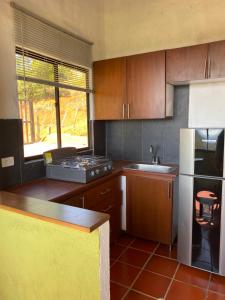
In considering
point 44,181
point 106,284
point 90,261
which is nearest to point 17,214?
point 90,261

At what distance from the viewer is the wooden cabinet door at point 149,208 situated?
240 centimetres

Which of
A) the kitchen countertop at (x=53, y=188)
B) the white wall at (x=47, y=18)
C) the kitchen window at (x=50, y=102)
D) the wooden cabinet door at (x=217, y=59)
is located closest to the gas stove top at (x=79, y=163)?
the kitchen countertop at (x=53, y=188)

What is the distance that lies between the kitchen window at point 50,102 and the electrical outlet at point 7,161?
0.73ft

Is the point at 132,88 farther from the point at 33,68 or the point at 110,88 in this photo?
the point at 33,68

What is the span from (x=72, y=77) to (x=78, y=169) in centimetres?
121

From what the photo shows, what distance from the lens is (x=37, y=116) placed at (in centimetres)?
228

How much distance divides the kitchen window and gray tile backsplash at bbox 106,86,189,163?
0.43 metres

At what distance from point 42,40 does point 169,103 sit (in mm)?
1493

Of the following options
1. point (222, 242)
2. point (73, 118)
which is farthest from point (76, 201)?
point (222, 242)

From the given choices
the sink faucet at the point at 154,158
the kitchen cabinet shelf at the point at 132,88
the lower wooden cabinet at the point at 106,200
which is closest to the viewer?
the lower wooden cabinet at the point at 106,200

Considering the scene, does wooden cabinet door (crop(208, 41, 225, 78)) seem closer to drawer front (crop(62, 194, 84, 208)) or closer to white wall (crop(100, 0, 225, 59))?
white wall (crop(100, 0, 225, 59))

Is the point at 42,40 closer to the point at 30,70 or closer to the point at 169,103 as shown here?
the point at 30,70

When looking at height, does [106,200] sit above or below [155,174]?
below

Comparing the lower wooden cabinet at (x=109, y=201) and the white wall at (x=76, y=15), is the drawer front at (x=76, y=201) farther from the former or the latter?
the white wall at (x=76, y=15)
